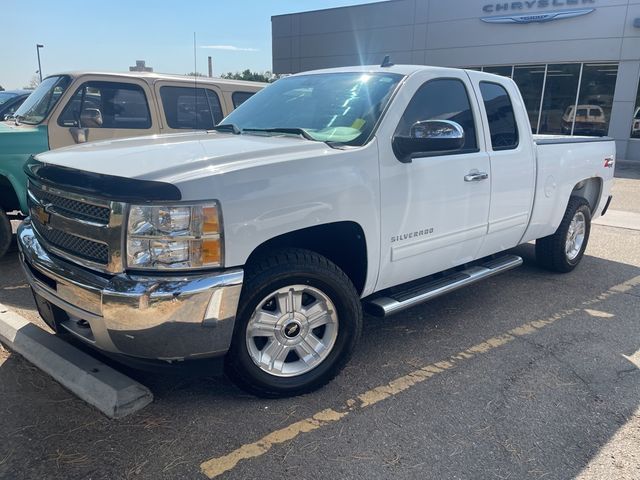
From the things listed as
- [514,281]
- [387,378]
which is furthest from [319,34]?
[387,378]

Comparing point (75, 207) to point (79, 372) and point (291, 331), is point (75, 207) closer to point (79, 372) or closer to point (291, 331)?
point (79, 372)

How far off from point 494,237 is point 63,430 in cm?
346

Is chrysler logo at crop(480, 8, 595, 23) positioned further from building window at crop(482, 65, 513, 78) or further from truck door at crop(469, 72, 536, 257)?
truck door at crop(469, 72, 536, 257)

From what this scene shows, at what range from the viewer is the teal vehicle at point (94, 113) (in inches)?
222

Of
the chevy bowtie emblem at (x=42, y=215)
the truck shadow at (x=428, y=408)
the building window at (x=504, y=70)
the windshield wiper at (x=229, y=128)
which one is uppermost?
the building window at (x=504, y=70)

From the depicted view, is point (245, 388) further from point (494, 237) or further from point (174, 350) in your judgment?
point (494, 237)

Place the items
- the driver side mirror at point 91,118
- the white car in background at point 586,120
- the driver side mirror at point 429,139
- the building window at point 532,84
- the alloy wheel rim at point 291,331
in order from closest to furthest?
the alloy wheel rim at point 291,331 < the driver side mirror at point 429,139 < the driver side mirror at point 91,118 < the white car in background at point 586,120 < the building window at point 532,84

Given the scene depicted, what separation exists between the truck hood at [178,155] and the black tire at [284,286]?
571mm

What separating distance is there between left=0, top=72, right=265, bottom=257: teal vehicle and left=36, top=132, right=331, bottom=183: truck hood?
279cm

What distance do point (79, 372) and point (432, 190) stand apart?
2546 mm

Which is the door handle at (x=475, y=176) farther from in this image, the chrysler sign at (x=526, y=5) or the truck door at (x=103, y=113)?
the chrysler sign at (x=526, y=5)

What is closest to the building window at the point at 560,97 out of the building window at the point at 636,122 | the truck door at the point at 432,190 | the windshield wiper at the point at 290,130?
the building window at the point at 636,122

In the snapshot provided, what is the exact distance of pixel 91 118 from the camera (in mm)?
6289

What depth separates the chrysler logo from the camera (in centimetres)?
1715
